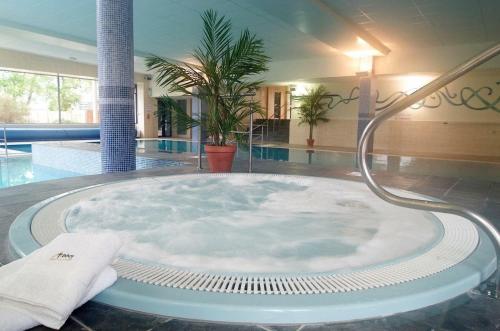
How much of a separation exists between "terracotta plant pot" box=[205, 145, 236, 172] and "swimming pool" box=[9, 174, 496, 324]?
470mm

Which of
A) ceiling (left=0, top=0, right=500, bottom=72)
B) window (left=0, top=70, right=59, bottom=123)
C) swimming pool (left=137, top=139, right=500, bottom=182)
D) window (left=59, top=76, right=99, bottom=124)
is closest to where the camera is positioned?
swimming pool (left=137, top=139, right=500, bottom=182)

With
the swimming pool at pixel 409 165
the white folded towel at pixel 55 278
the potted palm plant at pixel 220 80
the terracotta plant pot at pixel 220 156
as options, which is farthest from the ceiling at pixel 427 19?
the white folded towel at pixel 55 278

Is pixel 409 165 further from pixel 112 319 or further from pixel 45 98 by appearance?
pixel 45 98

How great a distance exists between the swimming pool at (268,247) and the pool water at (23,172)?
9.67 ft

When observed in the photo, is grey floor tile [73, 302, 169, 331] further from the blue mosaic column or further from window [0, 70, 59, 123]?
window [0, 70, 59, 123]

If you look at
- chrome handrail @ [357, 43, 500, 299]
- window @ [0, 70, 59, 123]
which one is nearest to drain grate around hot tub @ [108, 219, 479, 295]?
chrome handrail @ [357, 43, 500, 299]

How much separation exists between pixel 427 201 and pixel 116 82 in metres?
3.65

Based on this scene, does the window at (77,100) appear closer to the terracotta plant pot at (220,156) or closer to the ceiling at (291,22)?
the ceiling at (291,22)

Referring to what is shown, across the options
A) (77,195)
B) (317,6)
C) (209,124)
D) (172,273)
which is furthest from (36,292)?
(317,6)

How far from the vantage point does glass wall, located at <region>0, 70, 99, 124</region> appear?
11.5 meters

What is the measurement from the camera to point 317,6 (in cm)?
529

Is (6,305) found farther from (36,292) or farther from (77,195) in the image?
(77,195)

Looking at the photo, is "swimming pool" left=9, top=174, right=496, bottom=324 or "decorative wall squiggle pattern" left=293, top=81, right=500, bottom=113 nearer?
"swimming pool" left=9, top=174, right=496, bottom=324

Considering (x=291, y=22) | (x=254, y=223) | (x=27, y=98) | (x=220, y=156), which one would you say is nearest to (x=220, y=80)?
(x=220, y=156)
